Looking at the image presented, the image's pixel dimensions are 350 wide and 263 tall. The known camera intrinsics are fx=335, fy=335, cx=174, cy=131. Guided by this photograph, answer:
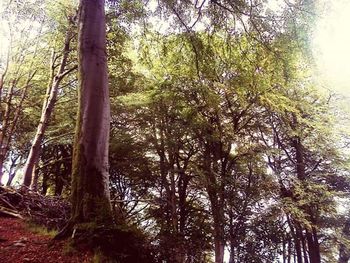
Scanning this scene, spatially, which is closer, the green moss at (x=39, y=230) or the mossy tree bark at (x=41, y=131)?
the green moss at (x=39, y=230)

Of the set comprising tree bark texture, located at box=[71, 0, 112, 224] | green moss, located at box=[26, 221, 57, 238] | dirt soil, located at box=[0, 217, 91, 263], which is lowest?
dirt soil, located at box=[0, 217, 91, 263]

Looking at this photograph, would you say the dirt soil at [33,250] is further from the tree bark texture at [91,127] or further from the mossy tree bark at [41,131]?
the mossy tree bark at [41,131]

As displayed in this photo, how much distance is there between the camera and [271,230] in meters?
12.9

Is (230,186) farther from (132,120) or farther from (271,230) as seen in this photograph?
Result: (132,120)

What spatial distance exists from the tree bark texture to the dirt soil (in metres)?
0.35

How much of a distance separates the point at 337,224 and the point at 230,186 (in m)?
5.36

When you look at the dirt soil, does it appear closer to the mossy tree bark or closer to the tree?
the tree

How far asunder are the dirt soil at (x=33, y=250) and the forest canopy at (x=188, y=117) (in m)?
0.45

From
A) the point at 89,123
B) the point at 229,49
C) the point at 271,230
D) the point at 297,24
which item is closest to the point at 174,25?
the point at 229,49

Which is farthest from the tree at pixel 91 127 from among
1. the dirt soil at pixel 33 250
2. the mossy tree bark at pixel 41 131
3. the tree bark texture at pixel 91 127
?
the mossy tree bark at pixel 41 131

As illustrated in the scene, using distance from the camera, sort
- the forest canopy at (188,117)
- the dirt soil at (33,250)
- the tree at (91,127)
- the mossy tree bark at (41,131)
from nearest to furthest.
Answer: the dirt soil at (33,250)
the tree at (91,127)
the forest canopy at (188,117)
the mossy tree bark at (41,131)

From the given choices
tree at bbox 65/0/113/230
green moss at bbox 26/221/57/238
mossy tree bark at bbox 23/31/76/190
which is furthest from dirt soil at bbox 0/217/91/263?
mossy tree bark at bbox 23/31/76/190

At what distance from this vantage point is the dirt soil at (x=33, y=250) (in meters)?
3.05

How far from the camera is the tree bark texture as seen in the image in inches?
138
